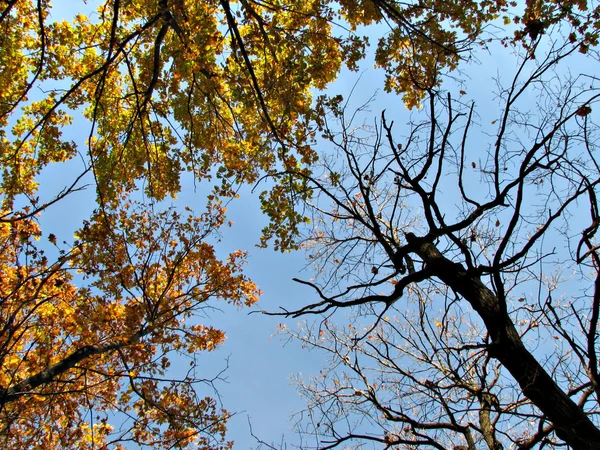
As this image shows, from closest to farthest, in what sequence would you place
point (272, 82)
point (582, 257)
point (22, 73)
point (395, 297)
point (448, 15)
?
point (582, 257) → point (395, 297) → point (272, 82) → point (448, 15) → point (22, 73)

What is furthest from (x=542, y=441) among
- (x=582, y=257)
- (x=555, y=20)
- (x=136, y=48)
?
(x=136, y=48)

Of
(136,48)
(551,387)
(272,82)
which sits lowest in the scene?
(551,387)

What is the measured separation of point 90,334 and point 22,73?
216 inches

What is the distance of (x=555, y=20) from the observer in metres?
4.03

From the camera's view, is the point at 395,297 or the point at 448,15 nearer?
Answer: the point at 395,297

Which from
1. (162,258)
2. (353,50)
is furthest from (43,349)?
(353,50)

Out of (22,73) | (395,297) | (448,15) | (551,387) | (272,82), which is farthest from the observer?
(22,73)

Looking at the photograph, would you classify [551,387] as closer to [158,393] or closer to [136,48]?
[158,393]

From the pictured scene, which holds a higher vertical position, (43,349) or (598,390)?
(43,349)

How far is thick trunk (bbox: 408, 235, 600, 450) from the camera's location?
2.69m

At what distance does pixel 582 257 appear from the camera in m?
3.06

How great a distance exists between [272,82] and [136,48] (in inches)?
145

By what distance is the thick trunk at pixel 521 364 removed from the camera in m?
2.69

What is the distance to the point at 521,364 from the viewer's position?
3.00 meters
